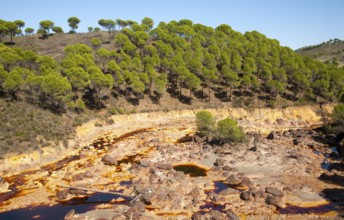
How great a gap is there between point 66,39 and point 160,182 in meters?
128

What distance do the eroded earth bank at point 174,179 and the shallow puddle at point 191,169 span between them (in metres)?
0.17

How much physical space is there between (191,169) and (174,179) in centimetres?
669

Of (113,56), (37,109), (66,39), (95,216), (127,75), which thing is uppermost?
(66,39)

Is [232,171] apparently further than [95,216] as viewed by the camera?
Yes

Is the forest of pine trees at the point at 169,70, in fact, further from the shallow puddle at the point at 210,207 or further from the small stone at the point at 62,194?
the shallow puddle at the point at 210,207

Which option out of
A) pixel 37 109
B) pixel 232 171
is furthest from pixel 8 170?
pixel 232 171

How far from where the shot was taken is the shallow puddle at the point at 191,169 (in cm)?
4700

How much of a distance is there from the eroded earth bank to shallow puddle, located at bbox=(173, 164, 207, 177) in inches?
6.7

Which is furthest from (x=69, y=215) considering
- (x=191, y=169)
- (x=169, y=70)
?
(x=169, y=70)

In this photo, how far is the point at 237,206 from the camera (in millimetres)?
35406

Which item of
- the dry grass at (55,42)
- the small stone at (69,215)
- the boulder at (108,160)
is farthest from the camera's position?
the dry grass at (55,42)

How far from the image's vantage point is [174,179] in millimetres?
43438

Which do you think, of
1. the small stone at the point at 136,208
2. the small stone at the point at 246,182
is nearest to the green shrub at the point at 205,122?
the small stone at the point at 246,182

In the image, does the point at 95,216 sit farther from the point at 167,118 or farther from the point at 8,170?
the point at 167,118
